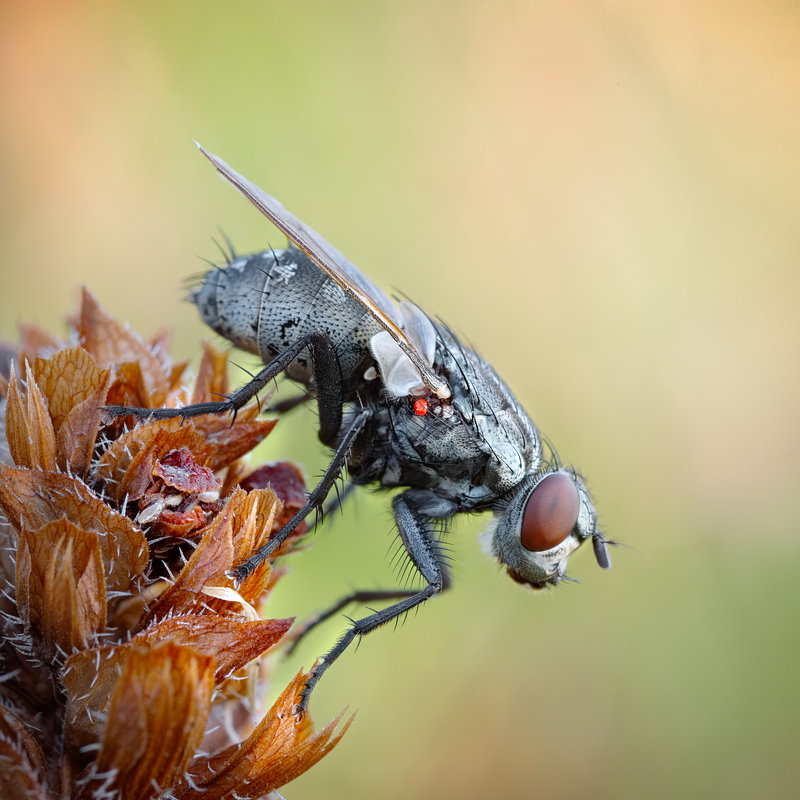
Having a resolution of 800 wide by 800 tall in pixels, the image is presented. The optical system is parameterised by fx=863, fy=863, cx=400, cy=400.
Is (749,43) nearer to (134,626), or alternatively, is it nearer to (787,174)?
(787,174)

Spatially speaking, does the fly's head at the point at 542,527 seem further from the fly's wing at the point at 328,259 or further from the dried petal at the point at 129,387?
the dried petal at the point at 129,387

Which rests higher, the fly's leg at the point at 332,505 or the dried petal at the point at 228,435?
the dried petal at the point at 228,435

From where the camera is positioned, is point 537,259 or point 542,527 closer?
point 542,527

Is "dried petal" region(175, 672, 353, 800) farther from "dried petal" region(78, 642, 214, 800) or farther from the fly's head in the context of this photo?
the fly's head

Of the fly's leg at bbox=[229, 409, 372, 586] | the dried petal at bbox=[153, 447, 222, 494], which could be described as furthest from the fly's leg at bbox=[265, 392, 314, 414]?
the dried petal at bbox=[153, 447, 222, 494]

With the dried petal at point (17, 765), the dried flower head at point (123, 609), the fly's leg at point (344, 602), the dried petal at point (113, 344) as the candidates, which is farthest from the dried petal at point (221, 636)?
the fly's leg at point (344, 602)

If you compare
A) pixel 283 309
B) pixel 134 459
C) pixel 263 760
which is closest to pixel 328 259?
pixel 283 309

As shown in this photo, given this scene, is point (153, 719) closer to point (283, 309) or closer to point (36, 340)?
point (36, 340)
